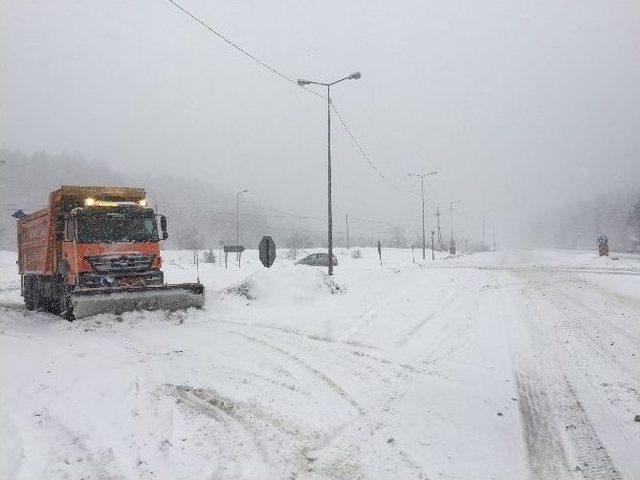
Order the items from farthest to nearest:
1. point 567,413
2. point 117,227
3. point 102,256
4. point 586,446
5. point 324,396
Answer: point 117,227 < point 102,256 < point 324,396 < point 567,413 < point 586,446

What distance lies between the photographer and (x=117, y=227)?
41.7 ft

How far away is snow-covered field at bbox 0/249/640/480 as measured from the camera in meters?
3.95

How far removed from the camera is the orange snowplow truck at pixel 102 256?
37.1 feet

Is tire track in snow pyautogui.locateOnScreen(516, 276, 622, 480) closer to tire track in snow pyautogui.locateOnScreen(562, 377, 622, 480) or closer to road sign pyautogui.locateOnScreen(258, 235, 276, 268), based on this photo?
tire track in snow pyautogui.locateOnScreen(562, 377, 622, 480)

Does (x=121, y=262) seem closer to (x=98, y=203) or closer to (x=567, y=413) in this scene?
(x=98, y=203)

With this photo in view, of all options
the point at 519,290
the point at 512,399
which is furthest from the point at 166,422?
the point at 519,290

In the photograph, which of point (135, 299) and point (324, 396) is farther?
point (135, 299)

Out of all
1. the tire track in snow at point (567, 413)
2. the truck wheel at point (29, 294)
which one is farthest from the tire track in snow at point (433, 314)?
the truck wheel at point (29, 294)

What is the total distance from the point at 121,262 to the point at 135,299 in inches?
63.4

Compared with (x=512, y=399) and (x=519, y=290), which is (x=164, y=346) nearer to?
(x=512, y=399)

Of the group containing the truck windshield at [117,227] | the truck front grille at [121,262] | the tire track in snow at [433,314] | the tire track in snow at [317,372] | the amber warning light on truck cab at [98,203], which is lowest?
the tire track in snow at [317,372]

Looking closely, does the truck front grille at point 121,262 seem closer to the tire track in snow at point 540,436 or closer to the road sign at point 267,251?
the road sign at point 267,251

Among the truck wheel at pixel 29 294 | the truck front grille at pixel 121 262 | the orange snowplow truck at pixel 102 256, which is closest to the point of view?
the orange snowplow truck at pixel 102 256

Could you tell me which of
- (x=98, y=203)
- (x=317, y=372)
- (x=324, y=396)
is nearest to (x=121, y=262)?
(x=98, y=203)
